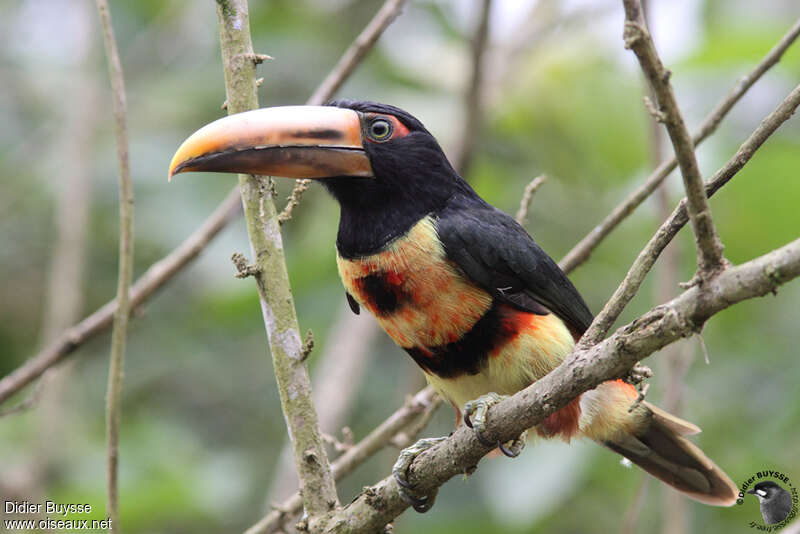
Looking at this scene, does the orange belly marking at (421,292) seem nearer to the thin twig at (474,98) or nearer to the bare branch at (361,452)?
the bare branch at (361,452)

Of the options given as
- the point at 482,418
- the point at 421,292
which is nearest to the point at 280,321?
the point at 421,292

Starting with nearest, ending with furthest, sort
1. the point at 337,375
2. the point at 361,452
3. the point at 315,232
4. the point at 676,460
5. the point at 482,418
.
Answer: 1. the point at 482,418
2. the point at 361,452
3. the point at 676,460
4. the point at 337,375
5. the point at 315,232

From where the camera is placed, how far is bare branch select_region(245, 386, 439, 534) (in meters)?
3.13

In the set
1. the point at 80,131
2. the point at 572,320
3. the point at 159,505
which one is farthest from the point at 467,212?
the point at 80,131

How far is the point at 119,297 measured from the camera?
3.02 metres

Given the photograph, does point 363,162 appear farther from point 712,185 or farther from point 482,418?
point 712,185

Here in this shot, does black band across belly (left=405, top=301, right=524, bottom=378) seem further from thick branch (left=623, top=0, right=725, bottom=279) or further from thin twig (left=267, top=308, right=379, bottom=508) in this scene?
thick branch (left=623, top=0, right=725, bottom=279)

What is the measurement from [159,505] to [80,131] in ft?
6.38

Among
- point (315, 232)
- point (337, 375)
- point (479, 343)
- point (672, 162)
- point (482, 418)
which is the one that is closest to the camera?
point (482, 418)

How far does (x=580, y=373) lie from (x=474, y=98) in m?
2.57

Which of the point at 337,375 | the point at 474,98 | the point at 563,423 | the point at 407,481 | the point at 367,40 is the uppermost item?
the point at 474,98

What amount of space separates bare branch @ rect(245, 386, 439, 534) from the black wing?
20.8 inches

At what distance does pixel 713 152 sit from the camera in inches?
168

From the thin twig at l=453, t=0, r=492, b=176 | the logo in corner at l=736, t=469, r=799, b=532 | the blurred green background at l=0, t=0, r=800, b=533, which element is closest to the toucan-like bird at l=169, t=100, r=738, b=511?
the logo in corner at l=736, t=469, r=799, b=532
